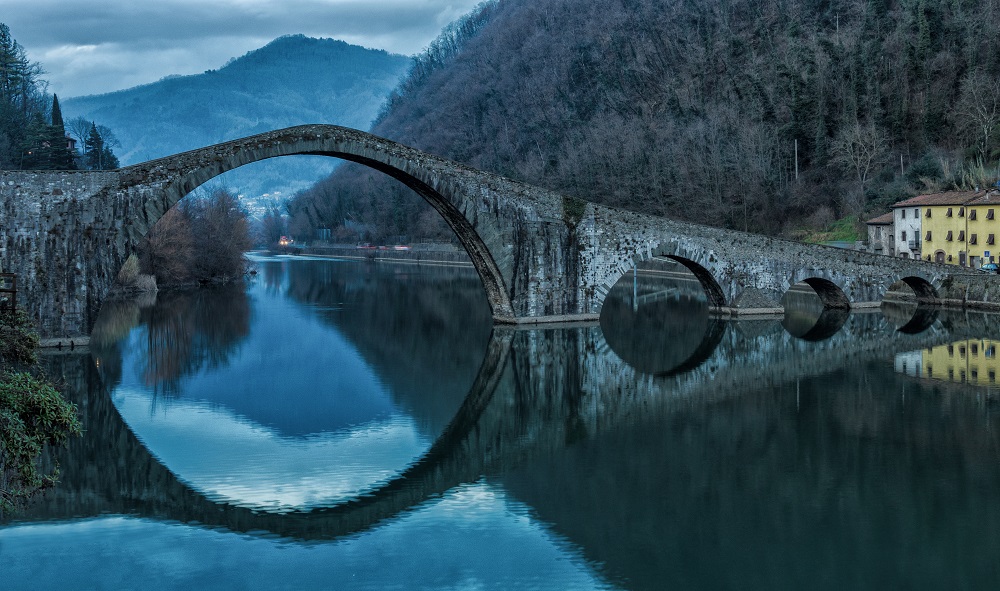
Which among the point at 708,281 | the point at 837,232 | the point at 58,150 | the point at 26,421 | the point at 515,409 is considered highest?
the point at 58,150

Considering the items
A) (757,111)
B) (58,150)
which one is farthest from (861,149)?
(58,150)

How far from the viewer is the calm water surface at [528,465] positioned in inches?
442

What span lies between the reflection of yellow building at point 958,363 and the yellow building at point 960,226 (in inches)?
450

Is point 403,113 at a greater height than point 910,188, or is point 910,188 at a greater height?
point 403,113

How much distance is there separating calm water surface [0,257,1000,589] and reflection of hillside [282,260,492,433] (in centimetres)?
19

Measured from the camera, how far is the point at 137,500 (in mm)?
13633

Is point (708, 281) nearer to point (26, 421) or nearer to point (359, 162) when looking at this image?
point (359, 162)

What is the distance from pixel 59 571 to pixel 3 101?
59426 mm

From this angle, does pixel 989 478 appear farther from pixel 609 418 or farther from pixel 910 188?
pixel 910 188

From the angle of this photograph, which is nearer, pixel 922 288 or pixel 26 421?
pixel 26 421

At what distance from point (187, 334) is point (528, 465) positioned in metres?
18.6

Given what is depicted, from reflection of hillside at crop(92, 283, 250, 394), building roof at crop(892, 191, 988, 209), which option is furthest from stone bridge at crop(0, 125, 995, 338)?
building roof at crop(892, 191, 988, 209)

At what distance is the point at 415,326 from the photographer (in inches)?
1350

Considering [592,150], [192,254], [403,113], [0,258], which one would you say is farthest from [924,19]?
[403,113]
